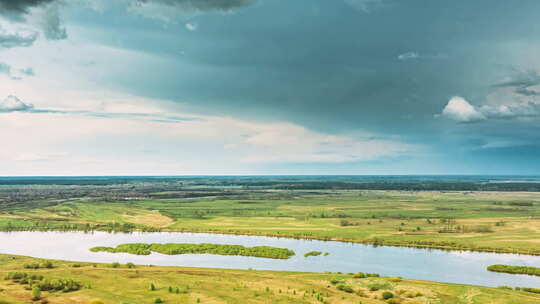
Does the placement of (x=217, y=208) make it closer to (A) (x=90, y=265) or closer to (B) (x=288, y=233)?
(B) (x=288, y=233)

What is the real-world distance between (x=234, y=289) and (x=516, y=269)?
4976cm

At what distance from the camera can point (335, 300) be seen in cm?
4569

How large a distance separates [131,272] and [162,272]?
4.25 m

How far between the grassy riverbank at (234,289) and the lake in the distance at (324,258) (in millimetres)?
11246

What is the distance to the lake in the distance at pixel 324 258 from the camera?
66375 mm

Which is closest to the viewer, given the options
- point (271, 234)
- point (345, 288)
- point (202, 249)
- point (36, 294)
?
point (36, 294)

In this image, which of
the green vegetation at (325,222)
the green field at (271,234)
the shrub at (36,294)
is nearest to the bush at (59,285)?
the green field at (271,234)

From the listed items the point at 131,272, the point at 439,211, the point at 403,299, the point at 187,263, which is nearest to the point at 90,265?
the point at 131,272

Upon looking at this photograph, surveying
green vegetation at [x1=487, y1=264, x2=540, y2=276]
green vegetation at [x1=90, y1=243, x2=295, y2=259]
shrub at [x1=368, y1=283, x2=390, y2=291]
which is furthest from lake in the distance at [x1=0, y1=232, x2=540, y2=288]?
shrub at [x1=368, y1=283, x2=390, y2=291]

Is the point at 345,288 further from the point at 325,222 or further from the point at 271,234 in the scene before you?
the point at 325,222

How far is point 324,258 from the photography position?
78.3m

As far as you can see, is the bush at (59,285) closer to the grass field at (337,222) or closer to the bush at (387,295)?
the bush at (387,295)

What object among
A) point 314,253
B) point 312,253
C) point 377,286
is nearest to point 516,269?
point 377,286

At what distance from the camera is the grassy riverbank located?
43.6m
